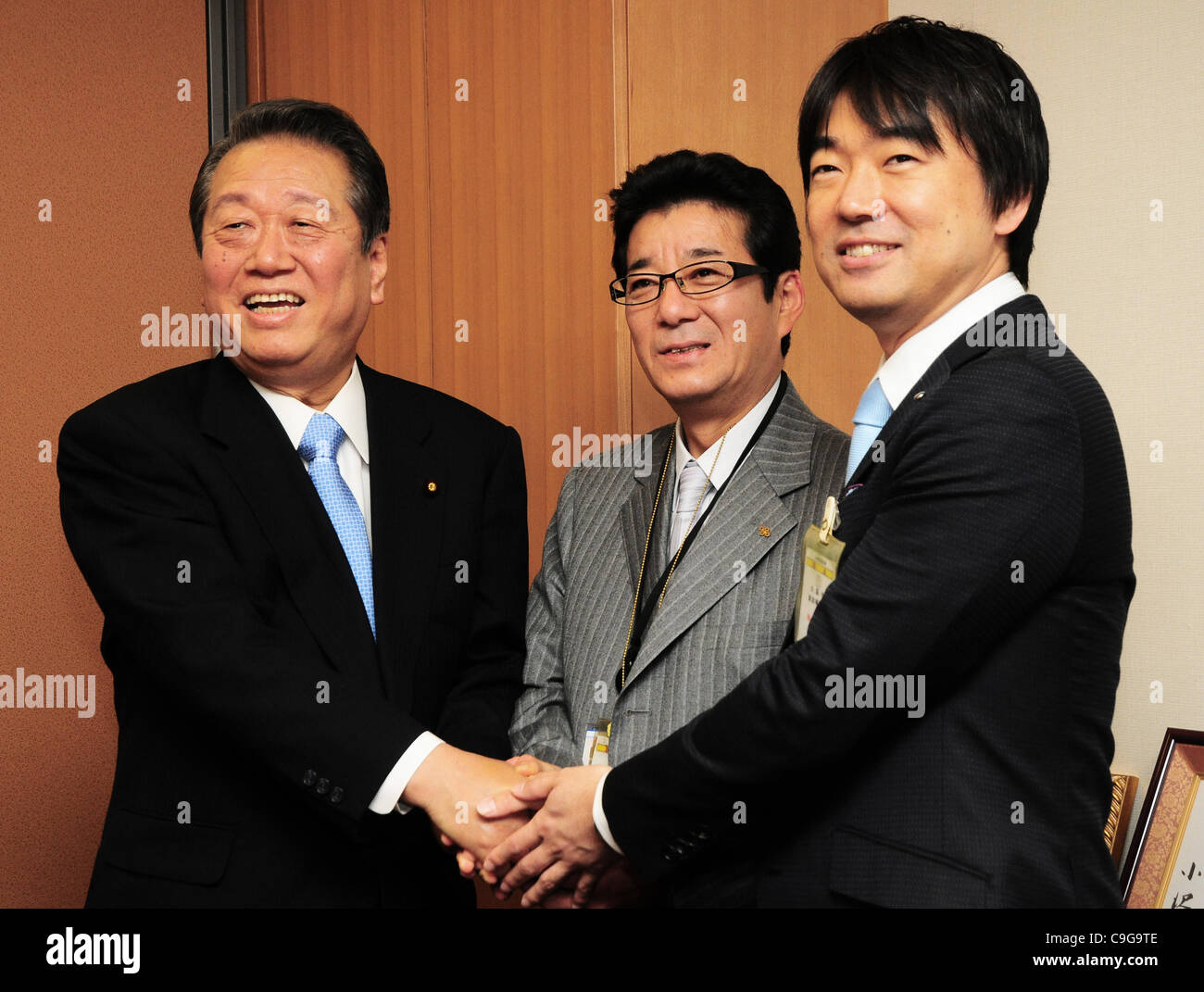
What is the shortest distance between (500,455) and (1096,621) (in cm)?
108

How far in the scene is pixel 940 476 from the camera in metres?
1.35

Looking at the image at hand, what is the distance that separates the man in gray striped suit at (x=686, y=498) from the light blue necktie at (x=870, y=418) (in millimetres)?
314

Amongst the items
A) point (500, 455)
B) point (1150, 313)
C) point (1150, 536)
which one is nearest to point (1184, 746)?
point (1150, 536)

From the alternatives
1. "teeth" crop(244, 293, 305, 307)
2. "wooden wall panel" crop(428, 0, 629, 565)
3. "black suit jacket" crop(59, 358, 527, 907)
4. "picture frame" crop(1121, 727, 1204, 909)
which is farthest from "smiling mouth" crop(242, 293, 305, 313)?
"picture frame" crop(1121, 727, 1204, 909)

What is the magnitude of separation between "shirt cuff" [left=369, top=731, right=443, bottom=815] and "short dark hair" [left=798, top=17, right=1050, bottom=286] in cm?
107

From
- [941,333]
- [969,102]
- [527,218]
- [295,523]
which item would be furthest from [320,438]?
[527,218]

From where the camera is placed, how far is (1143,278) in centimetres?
229

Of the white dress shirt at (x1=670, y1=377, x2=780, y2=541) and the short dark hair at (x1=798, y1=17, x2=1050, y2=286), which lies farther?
the white dress shirt at (x1=670, y1=377, x2=780, y2=541)

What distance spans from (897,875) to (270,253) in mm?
1298

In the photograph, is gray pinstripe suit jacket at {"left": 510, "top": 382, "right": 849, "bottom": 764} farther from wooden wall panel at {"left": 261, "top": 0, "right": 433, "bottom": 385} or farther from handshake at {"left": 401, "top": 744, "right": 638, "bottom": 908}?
wooden wall panel at {"left": 261, "top": 0, "right": 433, "bottom": 385}

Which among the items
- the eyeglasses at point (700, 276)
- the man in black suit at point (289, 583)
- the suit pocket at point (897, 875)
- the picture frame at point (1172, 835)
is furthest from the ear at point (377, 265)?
the picture frame at point (1172, 835)

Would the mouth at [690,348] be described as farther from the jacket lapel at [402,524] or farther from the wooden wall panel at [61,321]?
the wooden wall panel at [61,321]

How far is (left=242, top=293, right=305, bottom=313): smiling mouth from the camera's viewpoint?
1.87 metres
